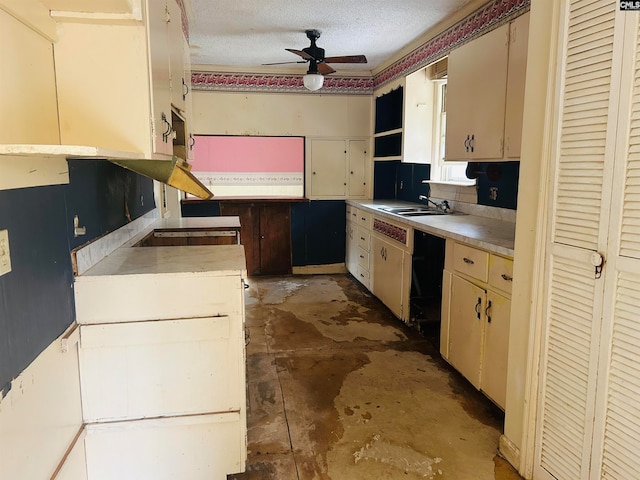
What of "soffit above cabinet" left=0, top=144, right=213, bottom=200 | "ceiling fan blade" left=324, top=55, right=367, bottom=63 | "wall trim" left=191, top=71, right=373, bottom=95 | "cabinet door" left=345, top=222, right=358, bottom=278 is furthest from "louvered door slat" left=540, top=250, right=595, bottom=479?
"wall trim" left=191, top=71, right=373, bottom=95

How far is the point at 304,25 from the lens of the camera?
146 inches

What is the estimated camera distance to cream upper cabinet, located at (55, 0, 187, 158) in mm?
1535

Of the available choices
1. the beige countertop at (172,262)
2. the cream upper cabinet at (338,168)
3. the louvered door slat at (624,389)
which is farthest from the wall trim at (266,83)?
the louvered door slat at (624,389)

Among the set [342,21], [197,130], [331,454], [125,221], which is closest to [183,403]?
[331,454]

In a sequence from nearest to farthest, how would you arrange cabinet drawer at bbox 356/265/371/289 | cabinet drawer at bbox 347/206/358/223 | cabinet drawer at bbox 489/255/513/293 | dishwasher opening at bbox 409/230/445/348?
cabinet drawer at bbox 489/255/513/293
dishwasher opening at bbox 409/230/445/348
cabinet drawer at bbox 356/265/371/289
cabinet drawer at bbox 347/206/358/223

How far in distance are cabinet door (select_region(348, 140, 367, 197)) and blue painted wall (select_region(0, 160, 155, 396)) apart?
153 inches

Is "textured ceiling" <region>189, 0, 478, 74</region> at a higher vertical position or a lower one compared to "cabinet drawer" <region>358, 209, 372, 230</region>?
higher

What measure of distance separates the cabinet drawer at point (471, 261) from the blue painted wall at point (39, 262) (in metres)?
1.96

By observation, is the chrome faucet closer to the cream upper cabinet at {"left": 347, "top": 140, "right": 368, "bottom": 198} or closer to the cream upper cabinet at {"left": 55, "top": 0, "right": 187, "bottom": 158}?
the cream upper cabinet at {"left": 347, "top": 140, "right": 368, "bottom": 198}

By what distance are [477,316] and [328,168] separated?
3.34 meters

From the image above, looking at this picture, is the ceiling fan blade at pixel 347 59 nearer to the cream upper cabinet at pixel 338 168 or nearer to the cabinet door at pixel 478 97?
the cabinet door at pixel 478 97

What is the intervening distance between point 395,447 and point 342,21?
3.08 metres

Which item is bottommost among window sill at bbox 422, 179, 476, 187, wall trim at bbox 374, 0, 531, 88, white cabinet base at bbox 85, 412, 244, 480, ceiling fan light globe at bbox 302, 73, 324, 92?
white cabinet base at bbox 85, 412, 244, 480

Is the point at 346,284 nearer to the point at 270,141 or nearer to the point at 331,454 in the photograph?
the point at 270,141
